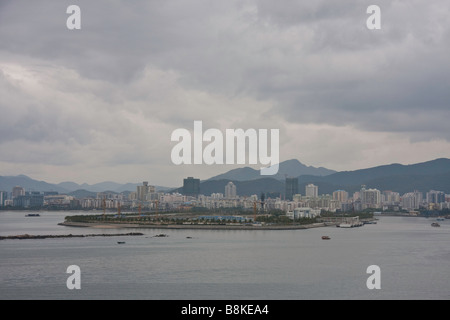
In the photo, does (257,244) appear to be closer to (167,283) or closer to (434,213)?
(167,283)

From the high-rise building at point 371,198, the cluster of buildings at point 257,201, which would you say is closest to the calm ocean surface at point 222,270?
the cluster of buildings at point 257,201

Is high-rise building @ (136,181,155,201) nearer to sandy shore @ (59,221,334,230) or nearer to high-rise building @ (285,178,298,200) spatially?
high-rise building @ (285,178,298,200)

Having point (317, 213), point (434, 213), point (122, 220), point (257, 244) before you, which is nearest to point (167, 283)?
point (257, 244)

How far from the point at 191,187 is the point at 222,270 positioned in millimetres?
134220

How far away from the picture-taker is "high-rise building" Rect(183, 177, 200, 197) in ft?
494

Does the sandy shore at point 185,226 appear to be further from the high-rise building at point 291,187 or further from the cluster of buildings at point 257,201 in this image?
the high-rise building at point 291,187

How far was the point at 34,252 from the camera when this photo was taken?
2291 centimetres

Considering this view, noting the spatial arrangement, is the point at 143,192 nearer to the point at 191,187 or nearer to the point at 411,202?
the point at 191,187


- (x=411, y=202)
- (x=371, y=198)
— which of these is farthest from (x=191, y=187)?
(x=411, y=202)

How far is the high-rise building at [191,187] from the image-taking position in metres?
150

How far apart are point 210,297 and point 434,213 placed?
79.9 meters

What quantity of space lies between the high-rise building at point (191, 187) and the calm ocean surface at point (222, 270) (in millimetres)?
123300

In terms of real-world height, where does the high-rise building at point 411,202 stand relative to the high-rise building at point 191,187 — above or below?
below
